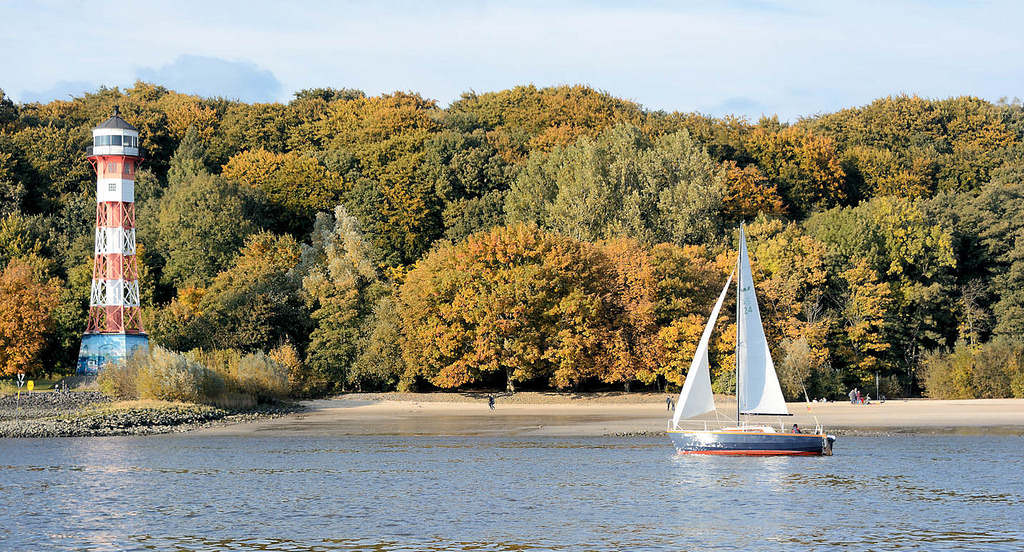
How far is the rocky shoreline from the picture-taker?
58.5 m

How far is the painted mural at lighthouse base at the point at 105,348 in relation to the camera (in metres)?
73.4

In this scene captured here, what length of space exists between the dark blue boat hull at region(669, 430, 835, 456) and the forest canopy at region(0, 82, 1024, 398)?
28581mm

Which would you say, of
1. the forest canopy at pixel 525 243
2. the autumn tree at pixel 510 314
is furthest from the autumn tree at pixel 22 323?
the autumn tree at pixel 510 314

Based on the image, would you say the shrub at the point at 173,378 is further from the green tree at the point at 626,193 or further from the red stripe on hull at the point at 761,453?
the green tree at the point at 626,193

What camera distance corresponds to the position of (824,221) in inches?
3607

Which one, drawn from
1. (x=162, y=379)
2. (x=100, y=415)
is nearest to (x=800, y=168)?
(x=162, y=379)

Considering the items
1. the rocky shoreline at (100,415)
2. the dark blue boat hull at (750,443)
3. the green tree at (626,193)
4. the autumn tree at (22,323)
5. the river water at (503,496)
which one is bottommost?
the river water at (503,496)

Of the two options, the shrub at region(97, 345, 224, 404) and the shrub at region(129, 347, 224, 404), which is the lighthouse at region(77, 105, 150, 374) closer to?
the shrub at region(97, 345, 224, 404)

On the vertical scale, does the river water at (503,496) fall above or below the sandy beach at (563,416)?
below

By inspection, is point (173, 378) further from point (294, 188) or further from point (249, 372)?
point (294, 188)

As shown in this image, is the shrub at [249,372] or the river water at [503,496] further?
the shrub at [249,372]

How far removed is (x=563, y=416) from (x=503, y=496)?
1241 inches

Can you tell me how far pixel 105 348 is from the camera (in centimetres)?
7381

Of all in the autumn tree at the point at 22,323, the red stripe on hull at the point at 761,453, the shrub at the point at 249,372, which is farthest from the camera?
the autumn tree at the point at 22,323
